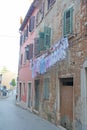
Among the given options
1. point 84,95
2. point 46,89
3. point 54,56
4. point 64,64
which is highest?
point 54,56

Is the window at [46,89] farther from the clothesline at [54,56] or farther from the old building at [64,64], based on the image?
the clothesline at [54,56]

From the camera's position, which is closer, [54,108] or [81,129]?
[81,129]

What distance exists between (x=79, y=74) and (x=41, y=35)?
608 centimetres

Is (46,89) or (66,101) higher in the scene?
(46,89)

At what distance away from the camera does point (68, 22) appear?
11422 millimetres

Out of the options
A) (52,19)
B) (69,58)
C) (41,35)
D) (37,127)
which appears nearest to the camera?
(69,58)

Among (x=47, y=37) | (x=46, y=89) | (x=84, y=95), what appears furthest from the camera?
(x=46, y=89)

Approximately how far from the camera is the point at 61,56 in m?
11.6

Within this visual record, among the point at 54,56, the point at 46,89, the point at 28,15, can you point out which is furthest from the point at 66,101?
the point at 28,15

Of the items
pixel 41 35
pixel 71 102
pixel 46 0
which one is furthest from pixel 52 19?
pixel 71 102

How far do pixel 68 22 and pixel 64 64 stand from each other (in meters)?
1.81

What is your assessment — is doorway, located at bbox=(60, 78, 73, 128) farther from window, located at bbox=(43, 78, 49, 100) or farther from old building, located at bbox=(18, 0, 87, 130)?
window, located at bbox=(43, 78, 49, 100)

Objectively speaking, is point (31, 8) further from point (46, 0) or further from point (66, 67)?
point (66, 67)

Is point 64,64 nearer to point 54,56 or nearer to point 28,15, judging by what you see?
point 54,56
